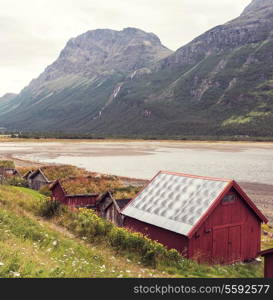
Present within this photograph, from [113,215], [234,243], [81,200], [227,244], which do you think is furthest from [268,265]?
[81,200]

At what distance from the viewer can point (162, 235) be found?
68.6ft

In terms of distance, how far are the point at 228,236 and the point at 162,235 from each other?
12.6ft

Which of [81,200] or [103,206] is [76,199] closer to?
[81,200]

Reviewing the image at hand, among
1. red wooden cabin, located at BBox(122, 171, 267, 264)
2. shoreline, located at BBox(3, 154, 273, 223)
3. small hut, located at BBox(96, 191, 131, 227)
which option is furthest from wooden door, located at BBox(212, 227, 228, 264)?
shoreline, located at BBox(3, 154, 273, 223)

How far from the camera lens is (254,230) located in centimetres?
2228

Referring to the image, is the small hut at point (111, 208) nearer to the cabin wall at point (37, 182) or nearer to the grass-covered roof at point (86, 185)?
the grass-covered roof at point (86, 185)

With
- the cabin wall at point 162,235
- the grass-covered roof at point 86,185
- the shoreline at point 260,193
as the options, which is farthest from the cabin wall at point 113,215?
the shoreline at point 260,193
